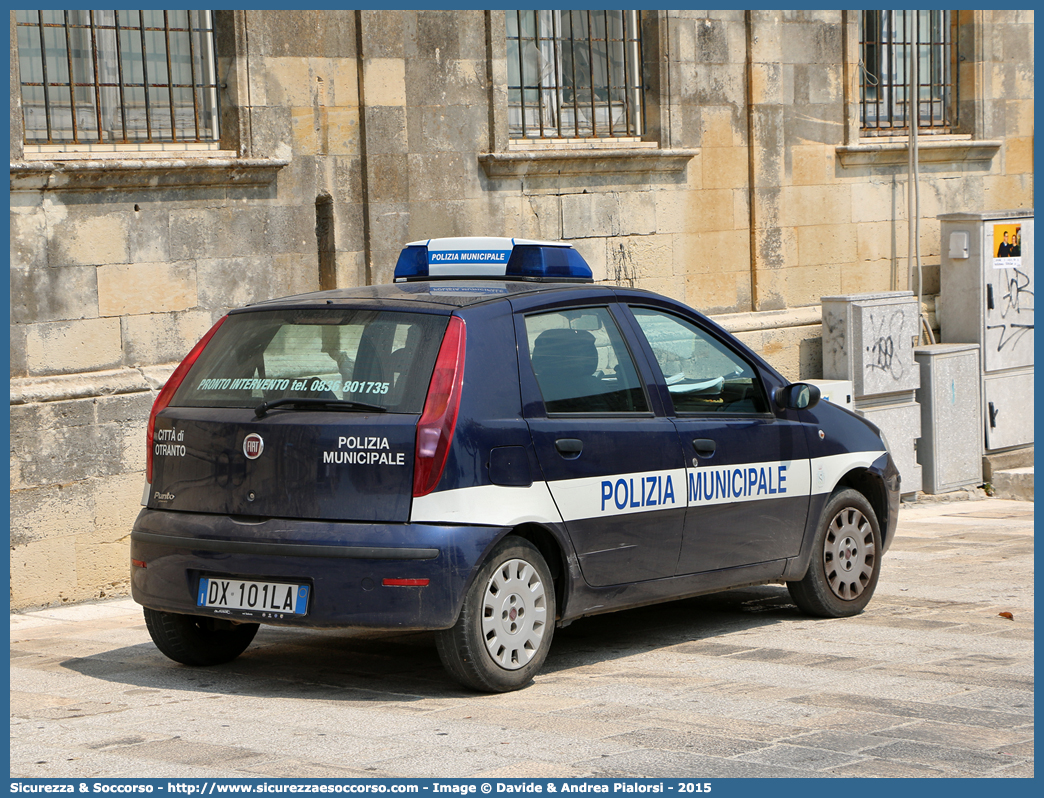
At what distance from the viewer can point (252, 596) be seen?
224 inches

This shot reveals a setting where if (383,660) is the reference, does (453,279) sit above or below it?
above

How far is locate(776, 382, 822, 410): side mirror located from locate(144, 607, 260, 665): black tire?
271cm

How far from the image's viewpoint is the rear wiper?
5621 mm

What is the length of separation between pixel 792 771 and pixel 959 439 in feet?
28.9

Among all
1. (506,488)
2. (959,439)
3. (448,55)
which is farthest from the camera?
(959,439)

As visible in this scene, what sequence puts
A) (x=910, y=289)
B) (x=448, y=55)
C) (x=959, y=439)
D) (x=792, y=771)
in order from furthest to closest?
(x=910, y=289)
(x=959, y=439)
(x=448, y=55)
(x=792, y=771)

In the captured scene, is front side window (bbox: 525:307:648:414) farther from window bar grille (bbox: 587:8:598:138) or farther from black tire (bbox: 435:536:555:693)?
window bar grille (bbox: 587:8:598:138)

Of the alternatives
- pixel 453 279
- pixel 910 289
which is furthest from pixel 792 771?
pixel 910 289

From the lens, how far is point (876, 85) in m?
13.7

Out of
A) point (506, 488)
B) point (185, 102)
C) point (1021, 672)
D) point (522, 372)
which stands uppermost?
point (185, 102)

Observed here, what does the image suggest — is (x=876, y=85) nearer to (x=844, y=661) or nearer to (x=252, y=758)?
(x=844, y=661)

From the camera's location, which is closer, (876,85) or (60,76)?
(60,76)

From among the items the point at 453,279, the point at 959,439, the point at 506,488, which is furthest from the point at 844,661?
the point at 959,439

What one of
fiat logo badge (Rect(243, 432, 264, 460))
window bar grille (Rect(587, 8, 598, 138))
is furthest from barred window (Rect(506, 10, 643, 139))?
fiat logo badge (Rect(243, 432, 264, 460))
